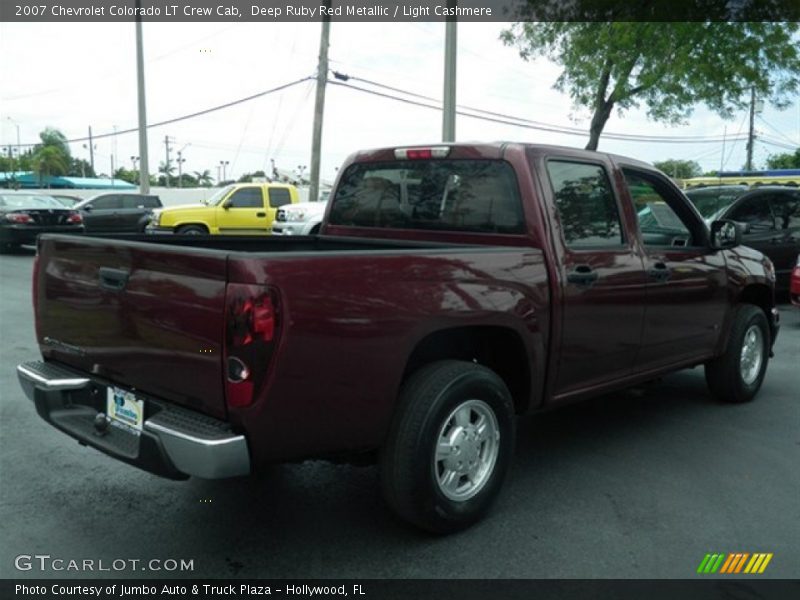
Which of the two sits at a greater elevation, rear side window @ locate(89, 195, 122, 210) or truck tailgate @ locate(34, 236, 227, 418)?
truck tailgate @ locate(34, 236, 227, 418)

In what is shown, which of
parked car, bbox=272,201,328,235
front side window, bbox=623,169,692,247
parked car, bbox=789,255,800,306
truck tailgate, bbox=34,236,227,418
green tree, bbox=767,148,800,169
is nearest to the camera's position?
truck tailgate, bbox=34,236,227,418

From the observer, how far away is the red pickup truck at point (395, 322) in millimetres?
2844

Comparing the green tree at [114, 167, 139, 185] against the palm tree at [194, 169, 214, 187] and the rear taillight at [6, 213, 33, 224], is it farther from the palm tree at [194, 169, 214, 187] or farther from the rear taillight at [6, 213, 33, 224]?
the rear taillight at [6, 213, 33, 224]

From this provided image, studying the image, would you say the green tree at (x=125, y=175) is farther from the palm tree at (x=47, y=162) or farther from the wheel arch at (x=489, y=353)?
the wheel arch at (x=489, y=353)

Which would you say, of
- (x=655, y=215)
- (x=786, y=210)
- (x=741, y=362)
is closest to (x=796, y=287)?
(x=786, y=210)

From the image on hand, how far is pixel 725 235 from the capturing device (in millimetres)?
5301

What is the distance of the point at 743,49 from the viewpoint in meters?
15.6

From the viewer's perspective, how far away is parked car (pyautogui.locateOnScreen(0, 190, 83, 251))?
54.7 ft

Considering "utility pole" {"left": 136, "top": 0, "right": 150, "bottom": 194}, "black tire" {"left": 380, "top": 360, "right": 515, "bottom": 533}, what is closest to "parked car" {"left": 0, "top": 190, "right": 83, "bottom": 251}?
"utility pole" {"left": 136, "top": 0, "right": 150, "bottom": 194}

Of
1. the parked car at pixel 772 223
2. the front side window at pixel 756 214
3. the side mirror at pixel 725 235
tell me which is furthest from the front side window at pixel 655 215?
the front side window at pixel 756 214

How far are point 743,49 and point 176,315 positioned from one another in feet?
51.8

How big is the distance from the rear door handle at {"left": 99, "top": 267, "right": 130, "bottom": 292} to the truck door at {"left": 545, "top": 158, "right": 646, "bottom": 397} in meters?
2.14

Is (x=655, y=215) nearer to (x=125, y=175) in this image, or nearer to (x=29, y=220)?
(x=29, y=220)

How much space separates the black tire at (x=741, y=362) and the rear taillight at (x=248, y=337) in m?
3.91
